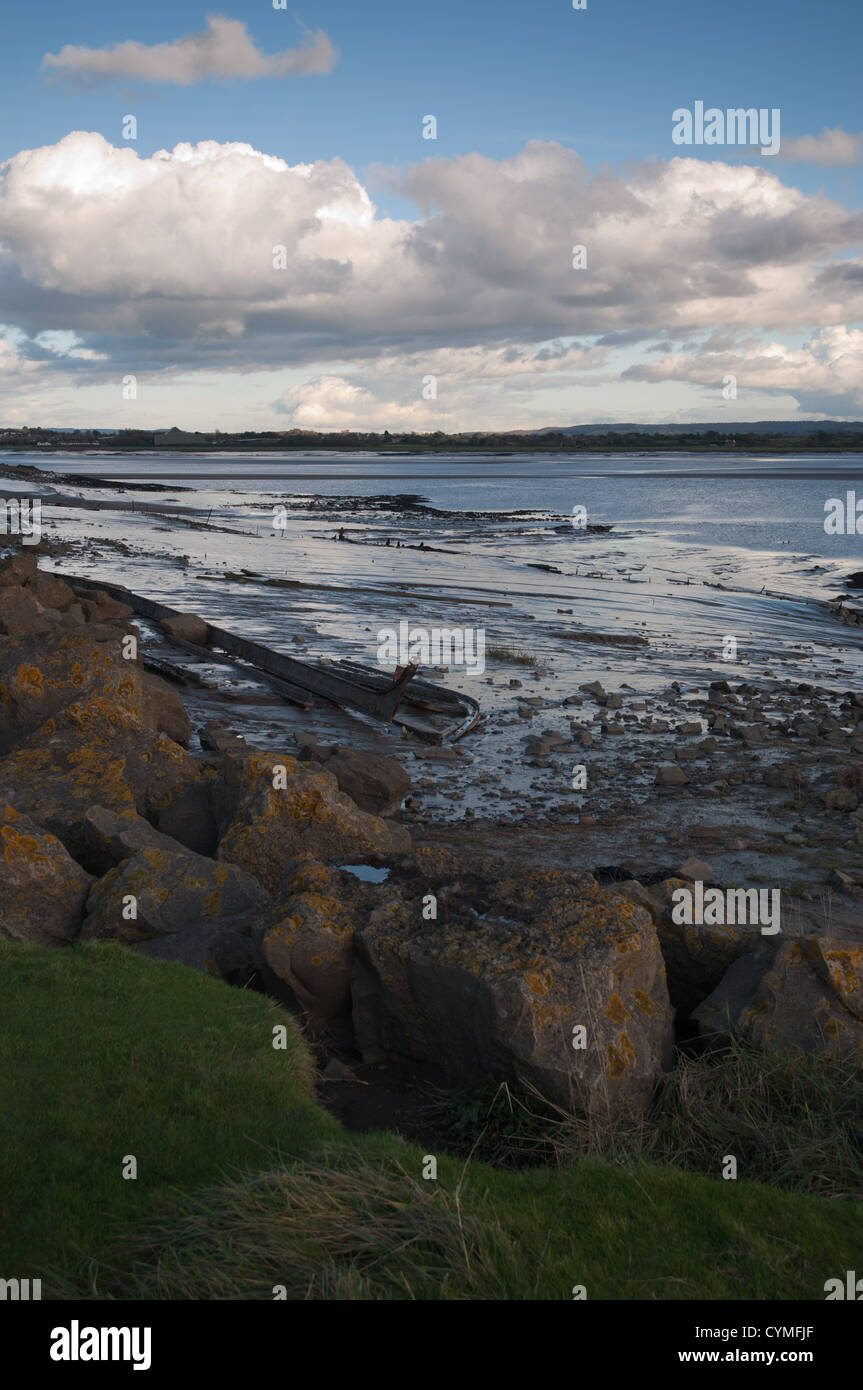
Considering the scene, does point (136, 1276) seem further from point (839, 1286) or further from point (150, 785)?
point (150, 785)

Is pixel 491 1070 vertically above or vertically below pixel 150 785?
below

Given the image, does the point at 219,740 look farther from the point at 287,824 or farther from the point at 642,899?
the point at 642,899

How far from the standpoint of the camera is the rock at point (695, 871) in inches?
371

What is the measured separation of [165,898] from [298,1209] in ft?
13.6

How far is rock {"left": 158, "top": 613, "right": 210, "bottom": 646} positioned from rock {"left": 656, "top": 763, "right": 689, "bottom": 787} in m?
12.6

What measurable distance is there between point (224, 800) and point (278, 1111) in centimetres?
512

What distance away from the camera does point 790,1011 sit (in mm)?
6715

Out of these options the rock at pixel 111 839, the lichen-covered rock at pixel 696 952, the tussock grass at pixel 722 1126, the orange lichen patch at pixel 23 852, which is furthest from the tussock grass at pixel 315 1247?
the rock at pixel 111 839

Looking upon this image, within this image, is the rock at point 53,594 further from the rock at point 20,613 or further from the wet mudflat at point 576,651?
the rock at point 20,613

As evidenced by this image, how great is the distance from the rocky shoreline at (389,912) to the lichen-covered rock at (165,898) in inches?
0.7

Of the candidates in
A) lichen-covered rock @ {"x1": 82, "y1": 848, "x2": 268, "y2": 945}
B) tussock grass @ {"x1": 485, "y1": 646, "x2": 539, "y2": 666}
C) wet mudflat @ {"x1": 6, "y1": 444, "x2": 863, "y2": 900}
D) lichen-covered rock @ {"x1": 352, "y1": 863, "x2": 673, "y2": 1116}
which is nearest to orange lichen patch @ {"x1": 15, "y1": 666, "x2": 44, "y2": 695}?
wet mudflat @ {"x1": 6, "y1": 444, "x2": 863, "y2": 900}

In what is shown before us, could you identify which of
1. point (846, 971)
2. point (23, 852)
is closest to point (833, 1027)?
point (846, 971)
